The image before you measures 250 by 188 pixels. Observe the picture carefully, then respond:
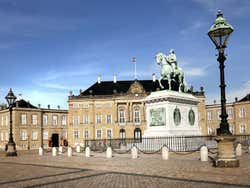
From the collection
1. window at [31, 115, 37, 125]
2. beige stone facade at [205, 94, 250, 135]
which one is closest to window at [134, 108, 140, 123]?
beige stone facade at [205, 94, 250, 135]

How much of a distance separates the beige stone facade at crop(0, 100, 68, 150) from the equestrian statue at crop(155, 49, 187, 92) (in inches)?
1771

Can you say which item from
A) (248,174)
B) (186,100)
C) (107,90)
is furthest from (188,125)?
(107,90)

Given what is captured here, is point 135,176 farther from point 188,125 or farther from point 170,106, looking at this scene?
point 188,125

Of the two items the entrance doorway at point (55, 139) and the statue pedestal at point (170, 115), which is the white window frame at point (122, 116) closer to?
the entrance doorway at point (55, 139)

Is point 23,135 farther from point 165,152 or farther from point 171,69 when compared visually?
point 165,152

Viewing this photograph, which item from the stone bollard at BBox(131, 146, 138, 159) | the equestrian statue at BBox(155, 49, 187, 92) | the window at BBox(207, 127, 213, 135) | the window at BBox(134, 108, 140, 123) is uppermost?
the equestrian statue at BBox(155, 49, 187, 92)

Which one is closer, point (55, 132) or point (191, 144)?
point (191, 144)

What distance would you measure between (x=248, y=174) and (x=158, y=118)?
44.6ft

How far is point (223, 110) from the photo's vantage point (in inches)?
550

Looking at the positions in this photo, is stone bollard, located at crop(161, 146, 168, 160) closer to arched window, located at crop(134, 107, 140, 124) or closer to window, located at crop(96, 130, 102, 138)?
arched window, located at crop(134, 107, 140, 124)

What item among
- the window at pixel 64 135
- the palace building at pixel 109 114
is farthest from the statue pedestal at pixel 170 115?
the window at pixel 64 135

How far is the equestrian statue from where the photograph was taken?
87.6ft

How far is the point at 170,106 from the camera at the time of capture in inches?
961

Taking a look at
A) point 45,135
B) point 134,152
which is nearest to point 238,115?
point 45,135
